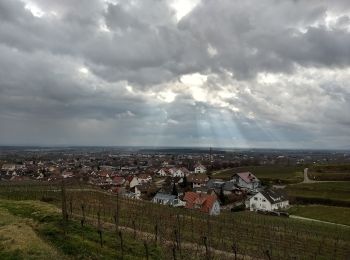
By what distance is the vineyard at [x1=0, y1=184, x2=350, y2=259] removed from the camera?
2828 cm

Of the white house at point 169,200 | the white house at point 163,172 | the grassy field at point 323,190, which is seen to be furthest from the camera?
the white house at point 163,172

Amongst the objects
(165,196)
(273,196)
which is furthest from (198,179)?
(273,196)

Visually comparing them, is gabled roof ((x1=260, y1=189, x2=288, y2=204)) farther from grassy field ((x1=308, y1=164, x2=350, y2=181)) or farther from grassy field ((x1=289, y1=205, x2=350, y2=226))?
grassy field ((x1=308, y1=164, x2=350, y2=181))

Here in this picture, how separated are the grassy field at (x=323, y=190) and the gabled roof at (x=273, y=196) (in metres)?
4.47

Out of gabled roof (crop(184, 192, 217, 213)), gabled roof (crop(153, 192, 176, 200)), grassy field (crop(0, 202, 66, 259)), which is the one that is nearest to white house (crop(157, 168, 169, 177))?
gabled roof (crop(153, 192, 176, 200))

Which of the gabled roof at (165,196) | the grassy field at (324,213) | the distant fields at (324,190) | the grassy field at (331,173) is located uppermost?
the grassy field at (331,173)

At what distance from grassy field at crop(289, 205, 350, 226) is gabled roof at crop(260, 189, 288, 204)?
403 centimetres

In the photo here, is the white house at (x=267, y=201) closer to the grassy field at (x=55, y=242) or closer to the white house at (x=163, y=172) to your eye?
the grassy field at (x=55, y=242)

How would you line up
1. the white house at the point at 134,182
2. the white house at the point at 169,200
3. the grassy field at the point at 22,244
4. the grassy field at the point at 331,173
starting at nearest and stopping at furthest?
1. the grassy field at the point at 22,244
2. the white house at the point at 169,200
3. the grassy field at the point at 331,173
4. the white house at the point at 134,182

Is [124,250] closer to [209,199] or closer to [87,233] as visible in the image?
[87,233]

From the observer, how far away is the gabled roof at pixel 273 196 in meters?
80.4

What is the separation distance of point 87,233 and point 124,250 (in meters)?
4.76

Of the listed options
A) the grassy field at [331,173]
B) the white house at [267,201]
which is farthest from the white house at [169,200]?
the grassy field at [331,173]

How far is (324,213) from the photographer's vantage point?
6950 cm
